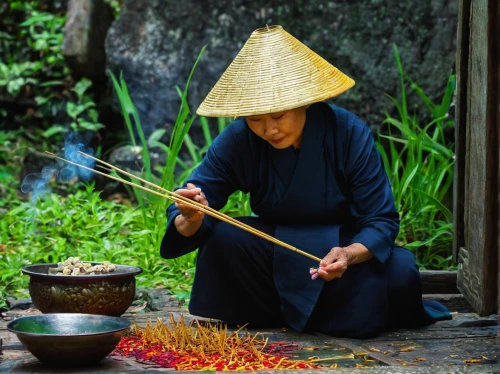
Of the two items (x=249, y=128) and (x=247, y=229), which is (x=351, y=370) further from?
(x=249, y=128)

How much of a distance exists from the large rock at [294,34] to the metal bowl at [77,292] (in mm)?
3015

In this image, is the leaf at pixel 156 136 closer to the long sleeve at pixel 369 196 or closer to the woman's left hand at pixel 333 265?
the long sleeve at pixel 369 196

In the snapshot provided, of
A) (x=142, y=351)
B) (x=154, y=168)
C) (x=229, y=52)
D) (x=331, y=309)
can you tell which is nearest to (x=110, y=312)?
(x=142, y=351)

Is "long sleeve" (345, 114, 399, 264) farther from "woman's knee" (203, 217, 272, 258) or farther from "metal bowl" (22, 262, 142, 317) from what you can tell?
"metal bowl" (22, 262, 142, 317)

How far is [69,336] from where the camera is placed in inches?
112

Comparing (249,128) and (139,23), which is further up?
(139,23)

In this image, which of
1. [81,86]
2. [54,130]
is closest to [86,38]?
[81,86]

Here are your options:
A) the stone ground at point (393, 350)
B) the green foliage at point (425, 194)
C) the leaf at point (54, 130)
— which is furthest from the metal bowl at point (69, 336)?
the leaf at point (54, 130)

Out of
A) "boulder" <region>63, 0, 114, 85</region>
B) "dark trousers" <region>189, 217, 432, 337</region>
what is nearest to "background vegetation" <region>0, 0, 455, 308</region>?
"boulder" <region>63, 0, 114, 85</region>

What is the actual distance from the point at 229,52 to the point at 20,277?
2471mm

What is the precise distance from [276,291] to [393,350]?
66cm

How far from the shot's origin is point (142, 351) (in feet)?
10.6

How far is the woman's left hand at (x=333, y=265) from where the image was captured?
3.40 meters

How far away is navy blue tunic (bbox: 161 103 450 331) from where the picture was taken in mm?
3688
